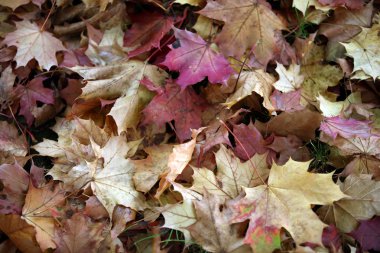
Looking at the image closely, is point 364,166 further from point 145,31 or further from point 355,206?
point 145,31

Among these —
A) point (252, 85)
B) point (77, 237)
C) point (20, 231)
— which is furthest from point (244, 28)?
point (20, 231)

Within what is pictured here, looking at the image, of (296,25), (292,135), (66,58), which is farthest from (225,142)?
(66,58)

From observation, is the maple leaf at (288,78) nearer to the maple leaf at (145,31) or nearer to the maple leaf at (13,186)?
the maple leaf at (145,31)

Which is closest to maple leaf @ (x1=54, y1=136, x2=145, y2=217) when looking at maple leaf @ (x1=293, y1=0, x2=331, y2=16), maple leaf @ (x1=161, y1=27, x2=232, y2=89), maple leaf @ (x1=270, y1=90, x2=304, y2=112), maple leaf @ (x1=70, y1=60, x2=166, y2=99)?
maple leaf @ (x1=70, y1=60, x2=166, y2=99)

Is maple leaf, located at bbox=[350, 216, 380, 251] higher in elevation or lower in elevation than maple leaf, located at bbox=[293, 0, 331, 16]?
lower

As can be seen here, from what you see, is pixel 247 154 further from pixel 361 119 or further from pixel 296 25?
pixel 296 25

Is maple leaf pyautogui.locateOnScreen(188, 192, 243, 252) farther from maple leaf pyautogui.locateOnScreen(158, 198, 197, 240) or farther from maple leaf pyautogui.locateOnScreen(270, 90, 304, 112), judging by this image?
maple leaf pyautogui.locateOnScreen(270, 90, 304, 112)
